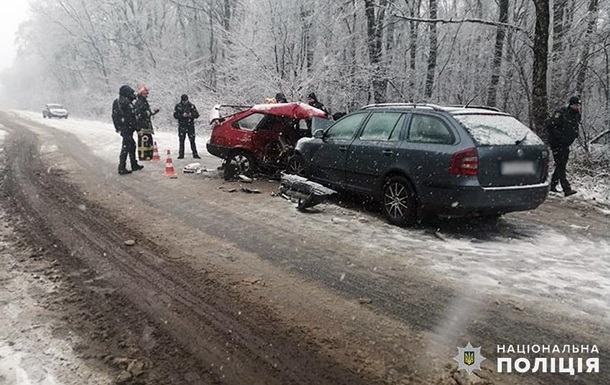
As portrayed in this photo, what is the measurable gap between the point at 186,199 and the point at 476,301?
5266mm

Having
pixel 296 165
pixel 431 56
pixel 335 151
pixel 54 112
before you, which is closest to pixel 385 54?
pixel 431 56

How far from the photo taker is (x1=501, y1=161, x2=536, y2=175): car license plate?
546 centimetres

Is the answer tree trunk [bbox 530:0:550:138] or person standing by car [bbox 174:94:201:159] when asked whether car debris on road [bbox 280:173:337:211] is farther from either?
tree trunk [bbox 530:0:550:138]

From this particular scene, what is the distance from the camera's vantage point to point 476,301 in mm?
3887

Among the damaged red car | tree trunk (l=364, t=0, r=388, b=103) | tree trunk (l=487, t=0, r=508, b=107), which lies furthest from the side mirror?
tree trunk (l=364, t=0, r=388, b=103)

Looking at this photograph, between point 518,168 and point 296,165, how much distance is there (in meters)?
4.32

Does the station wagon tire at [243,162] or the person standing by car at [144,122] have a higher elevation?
the person standing by car at [144,122]

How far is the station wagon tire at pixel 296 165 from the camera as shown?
8172 millimetres

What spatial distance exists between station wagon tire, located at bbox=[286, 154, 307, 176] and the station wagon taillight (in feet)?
10.8

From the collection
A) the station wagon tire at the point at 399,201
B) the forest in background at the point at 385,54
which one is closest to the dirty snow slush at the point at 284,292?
the station wagon tire at the point at 399,201

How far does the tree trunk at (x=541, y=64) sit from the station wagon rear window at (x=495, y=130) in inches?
195

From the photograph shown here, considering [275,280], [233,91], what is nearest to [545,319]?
[275,280]

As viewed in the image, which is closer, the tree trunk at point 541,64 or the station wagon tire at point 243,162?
the station wagon tire at point 243,162

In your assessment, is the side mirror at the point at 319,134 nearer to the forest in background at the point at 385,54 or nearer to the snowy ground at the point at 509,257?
the snowy ground at the point at 509,257
